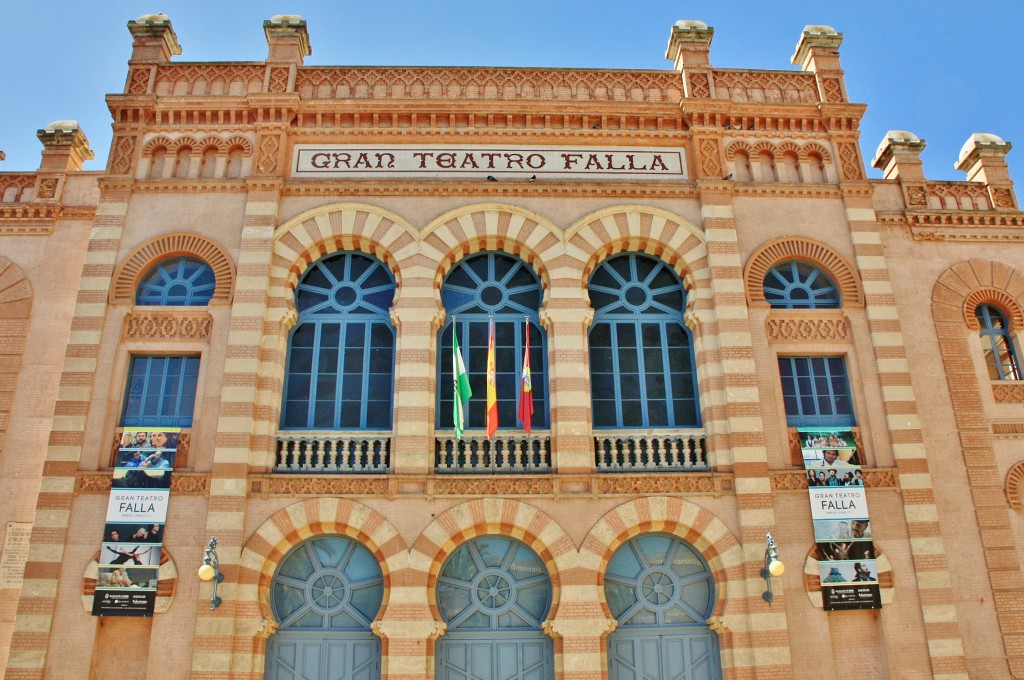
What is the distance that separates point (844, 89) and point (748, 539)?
1019 cm

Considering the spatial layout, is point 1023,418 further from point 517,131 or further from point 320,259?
point 320,259

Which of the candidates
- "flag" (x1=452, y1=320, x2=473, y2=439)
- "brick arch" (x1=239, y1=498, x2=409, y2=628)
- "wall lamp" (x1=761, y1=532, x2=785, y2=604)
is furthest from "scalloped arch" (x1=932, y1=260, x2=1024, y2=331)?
"brick arch" (x1=239, y1=498, x2=409, y2=628)

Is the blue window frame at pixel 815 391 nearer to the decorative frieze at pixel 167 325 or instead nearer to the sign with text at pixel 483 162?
the sign with text at pixel 483 162

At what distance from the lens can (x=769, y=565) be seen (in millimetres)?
12414

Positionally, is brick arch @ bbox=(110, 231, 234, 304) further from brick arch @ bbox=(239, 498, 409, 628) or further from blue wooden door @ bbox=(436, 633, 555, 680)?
blue wooden door @ bbox=(436, 633, 555, 680)

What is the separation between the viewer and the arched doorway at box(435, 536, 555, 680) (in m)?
12.8

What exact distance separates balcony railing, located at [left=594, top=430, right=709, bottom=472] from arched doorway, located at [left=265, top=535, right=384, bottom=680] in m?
4.52

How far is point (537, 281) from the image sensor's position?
15.3 meters

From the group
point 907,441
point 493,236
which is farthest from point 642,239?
point 907,441

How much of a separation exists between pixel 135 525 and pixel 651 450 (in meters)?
9.02

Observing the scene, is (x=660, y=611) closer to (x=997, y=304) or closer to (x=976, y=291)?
(x=976, y=291)

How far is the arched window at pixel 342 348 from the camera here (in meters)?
14.3

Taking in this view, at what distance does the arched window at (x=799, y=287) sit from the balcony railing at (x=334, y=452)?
26.8 feet

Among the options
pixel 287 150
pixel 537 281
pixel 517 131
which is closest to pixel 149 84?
pixel 287 150
